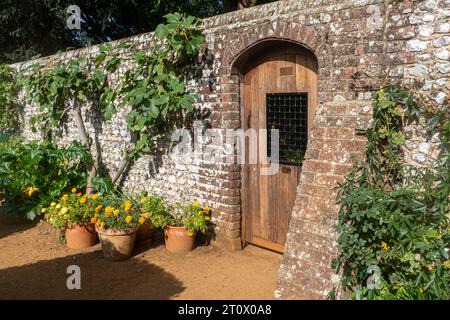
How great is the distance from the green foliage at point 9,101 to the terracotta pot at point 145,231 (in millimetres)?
6070

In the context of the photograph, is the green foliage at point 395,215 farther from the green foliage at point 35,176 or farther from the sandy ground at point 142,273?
the green foliage at point 35,176

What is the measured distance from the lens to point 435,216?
3.32 metres

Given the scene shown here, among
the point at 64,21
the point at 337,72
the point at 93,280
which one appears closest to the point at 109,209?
the point at 93,280

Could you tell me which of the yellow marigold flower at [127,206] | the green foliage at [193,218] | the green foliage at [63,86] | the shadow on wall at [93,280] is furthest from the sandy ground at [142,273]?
the green foliage at [63,86]

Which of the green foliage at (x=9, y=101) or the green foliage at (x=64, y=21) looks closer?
the green foliage at (x=9, y=101)

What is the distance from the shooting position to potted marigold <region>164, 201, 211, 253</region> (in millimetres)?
5527

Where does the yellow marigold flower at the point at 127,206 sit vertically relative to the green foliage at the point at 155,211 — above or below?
above

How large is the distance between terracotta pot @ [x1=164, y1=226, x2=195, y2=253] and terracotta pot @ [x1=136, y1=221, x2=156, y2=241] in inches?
15.8

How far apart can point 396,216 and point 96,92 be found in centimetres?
595

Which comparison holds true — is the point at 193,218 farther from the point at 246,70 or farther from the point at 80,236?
the point at 246,70

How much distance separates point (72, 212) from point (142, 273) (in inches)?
60.5

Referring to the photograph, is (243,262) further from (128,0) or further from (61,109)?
(128,0)

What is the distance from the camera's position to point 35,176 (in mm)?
6863

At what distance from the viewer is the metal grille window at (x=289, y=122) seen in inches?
194
